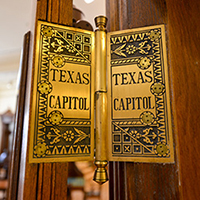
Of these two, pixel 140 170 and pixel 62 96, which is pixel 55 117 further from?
pixel 140 170

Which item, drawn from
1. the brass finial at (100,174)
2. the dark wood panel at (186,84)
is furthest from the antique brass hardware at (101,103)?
the dark wood panel at (186,84)

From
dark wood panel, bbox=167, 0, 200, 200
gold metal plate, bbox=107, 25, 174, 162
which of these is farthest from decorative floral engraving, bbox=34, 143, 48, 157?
dark wood panel, bbox=167, 0, 200, 200

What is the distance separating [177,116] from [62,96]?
0.22m

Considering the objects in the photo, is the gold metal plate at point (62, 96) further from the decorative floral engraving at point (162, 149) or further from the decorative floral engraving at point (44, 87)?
the decorative floral engraving at point (162, 149)

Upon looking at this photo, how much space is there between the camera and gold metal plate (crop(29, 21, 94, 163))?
0.38m

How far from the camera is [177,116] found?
0.36 metres

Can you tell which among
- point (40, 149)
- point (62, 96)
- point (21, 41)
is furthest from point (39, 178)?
point (21, 41)

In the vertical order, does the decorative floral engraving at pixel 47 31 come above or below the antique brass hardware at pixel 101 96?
above

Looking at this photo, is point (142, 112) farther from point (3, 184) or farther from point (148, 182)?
point (3, 184)

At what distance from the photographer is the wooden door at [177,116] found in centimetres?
35

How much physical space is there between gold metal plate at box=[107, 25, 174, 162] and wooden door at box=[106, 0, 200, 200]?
15mm

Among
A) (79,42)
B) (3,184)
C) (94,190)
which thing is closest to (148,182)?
(79,42)

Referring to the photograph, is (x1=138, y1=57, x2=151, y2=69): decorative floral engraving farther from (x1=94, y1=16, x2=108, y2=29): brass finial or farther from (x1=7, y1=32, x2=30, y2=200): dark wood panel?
(x1=7, y1=32, x2=30, y2=200): dark wood panel

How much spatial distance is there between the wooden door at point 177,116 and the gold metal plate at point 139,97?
0.01 meters
